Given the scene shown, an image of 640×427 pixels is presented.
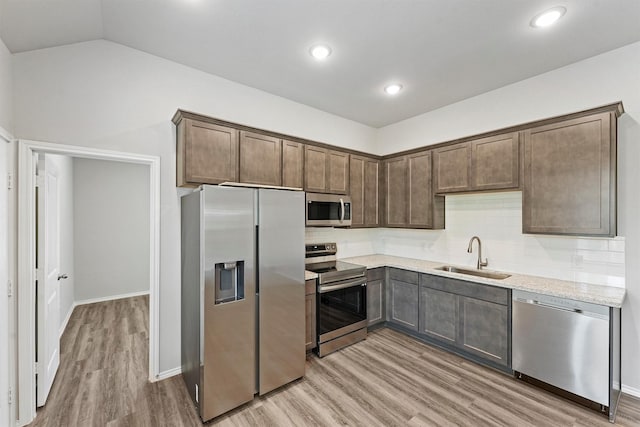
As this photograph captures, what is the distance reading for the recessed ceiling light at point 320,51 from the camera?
2.55 meters

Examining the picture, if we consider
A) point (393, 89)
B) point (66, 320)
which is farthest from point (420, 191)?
point (66, 320)

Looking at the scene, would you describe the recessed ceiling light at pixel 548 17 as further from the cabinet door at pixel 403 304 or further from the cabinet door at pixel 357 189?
the cabinet door at pixel 403 304

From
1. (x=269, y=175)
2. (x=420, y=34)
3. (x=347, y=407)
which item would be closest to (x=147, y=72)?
(x=269, y=175)

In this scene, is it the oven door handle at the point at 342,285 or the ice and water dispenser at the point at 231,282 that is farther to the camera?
the oven door handle at the point at 342,285

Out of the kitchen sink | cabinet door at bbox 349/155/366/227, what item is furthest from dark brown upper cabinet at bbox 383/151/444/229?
the kitchen sink

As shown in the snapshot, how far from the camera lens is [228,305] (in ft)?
7.59

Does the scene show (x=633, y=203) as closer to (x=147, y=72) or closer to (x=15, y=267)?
(x=147, y=72)

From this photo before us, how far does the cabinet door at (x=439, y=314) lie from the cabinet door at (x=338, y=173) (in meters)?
1.67

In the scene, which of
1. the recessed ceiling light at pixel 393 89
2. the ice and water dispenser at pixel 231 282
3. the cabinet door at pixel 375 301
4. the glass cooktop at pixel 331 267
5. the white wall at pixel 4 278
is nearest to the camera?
the white wall at pixel 4 278

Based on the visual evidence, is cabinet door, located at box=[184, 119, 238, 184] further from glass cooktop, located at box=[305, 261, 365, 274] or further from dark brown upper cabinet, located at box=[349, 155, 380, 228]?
dark brown upper cabinet, located at box=[349, 155, 380, 228]

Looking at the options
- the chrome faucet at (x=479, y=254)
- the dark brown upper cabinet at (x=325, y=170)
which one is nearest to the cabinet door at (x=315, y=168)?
the dark brown upper cabinet at (x=325, y=170)

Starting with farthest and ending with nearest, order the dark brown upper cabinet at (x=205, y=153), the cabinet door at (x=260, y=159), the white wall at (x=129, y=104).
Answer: the cabinet door at (x=260, y=159) < the dark brown upper cabinet at (x=205, y=153) < the white wall at (x=129, y=104)

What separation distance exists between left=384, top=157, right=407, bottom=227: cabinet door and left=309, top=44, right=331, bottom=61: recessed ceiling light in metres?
1.97

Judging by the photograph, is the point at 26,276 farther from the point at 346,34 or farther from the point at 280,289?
the point at 346,34
